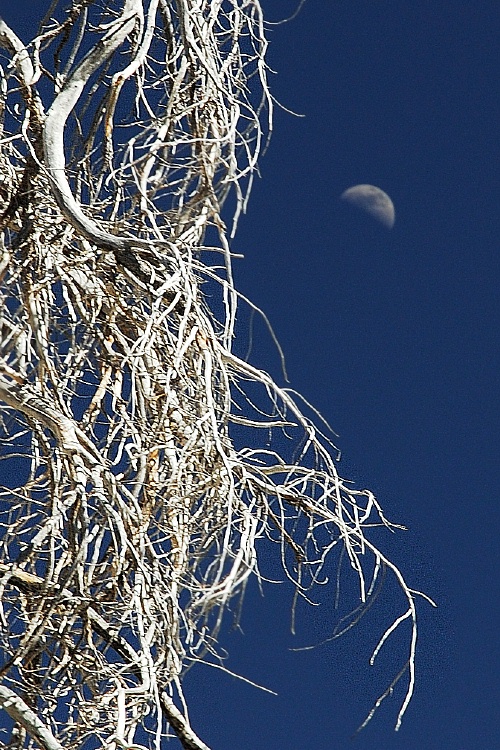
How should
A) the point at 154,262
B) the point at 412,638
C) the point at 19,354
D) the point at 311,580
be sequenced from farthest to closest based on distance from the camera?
the point at 311,580
the point at 412,638
the point at 19,354
the point at 154,262

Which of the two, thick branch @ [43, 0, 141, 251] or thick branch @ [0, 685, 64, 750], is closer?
thick branch @ [43, 0, 141, 251]

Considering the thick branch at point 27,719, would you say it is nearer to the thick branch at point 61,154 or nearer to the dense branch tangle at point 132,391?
the dense branch tangle at point 132,391

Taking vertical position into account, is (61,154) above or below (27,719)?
above

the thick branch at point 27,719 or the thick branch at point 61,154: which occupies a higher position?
the thick branch at point 61,154

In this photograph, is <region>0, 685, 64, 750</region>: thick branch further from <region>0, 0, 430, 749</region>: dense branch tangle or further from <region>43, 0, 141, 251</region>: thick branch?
<region>43, 0, 141, 251</region>: thick branch

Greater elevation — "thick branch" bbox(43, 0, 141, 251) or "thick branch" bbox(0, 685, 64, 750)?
"thick branch" bbox(43, 0, 141, 251)

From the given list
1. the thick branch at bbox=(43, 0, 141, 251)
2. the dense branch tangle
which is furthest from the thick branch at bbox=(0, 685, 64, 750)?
the thick branch at bbox=(43, 0, 141, 251)

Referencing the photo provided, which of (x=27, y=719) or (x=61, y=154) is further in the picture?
(x=27, y=719)

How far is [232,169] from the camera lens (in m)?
1.53

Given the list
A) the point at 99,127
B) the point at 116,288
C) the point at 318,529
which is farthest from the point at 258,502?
the point at 99,127

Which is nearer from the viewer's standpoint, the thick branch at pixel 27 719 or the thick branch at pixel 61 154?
the thick branch at pixel 61 154

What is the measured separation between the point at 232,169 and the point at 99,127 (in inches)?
11.3

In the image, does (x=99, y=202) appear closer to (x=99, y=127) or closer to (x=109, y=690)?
(x=99, y=127)

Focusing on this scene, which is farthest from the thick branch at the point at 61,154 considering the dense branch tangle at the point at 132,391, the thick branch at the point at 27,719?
the thick branch at the point at 27,719
